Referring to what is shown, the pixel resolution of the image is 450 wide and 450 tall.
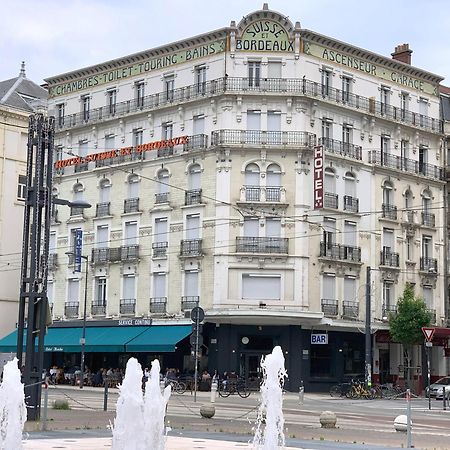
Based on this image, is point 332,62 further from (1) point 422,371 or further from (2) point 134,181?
(1) point 422,371

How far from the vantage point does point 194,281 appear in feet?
177

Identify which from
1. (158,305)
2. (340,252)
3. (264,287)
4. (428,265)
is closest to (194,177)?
(158,305)

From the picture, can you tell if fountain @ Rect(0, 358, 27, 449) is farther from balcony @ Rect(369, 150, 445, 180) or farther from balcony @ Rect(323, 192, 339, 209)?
balcony @ Rect(369, 150, 445, 180)

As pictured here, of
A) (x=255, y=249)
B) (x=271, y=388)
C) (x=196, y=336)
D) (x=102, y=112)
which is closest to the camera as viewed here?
(x=271, y=388)

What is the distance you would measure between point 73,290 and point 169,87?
14180 mm

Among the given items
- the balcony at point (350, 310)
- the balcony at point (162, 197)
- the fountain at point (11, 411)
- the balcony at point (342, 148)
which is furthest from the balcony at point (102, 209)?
the fountain at point (11, 411)

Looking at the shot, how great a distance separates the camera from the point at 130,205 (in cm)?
5775

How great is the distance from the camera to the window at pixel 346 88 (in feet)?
185

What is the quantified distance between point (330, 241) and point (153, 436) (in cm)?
4191

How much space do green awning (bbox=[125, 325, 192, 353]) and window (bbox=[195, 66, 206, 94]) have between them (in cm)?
1373

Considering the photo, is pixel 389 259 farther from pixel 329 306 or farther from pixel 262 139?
pixel 262 139

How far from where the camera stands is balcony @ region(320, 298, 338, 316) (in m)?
53.3

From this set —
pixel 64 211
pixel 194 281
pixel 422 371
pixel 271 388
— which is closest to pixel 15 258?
pixel 64 211

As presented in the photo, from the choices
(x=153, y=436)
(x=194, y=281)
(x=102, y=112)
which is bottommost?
(x=153, y=436)
